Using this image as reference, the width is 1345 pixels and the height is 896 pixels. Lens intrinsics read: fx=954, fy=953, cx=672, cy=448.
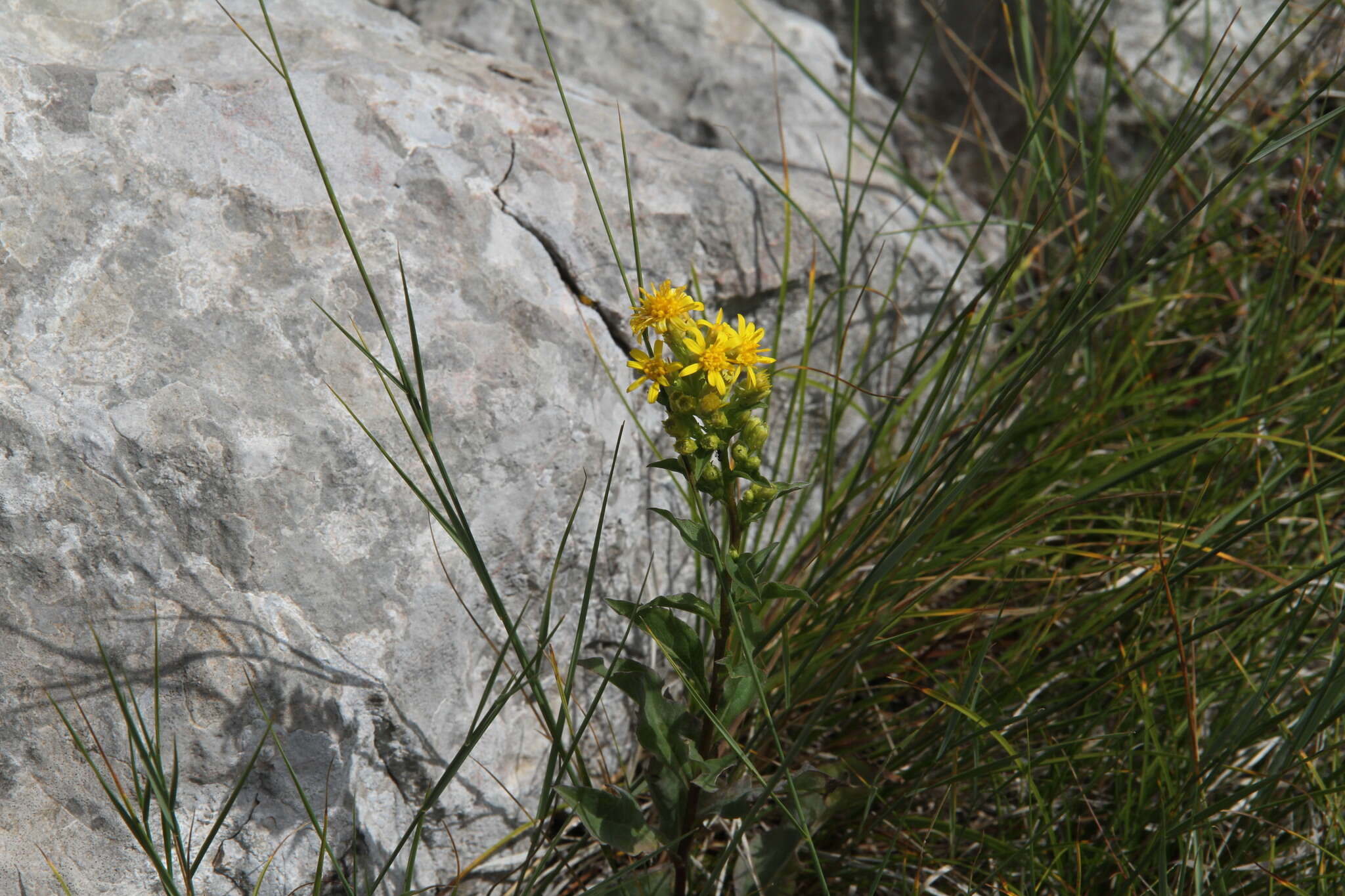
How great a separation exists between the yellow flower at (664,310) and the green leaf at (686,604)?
0.36m

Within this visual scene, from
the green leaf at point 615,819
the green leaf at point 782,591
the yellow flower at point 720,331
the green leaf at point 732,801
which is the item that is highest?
the yellow flower at point 720,331

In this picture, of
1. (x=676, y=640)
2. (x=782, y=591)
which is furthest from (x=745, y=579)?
(x=676, y=640)

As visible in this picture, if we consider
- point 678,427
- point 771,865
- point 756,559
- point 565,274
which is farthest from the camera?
point 565,274

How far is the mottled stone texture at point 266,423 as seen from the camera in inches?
54.8

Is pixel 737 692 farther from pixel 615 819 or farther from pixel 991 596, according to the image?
pixel 991 596

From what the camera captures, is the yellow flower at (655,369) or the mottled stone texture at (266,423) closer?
the yellow flower at (655,369)

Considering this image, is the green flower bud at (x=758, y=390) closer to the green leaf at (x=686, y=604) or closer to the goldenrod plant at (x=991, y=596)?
the goldenrod plant at (x=991, y=596)

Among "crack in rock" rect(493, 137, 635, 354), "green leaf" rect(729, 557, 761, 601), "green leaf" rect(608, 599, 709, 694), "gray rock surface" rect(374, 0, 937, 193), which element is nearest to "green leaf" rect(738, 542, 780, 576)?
"green leaf" rect(729, 557, 761, 601)

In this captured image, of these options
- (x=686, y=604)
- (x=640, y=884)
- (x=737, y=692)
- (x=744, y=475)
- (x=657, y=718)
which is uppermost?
(x=744, y=475)

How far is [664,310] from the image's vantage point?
4.35ft

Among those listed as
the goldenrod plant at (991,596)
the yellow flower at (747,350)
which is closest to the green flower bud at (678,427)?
the goldenrod plant at (991,596)

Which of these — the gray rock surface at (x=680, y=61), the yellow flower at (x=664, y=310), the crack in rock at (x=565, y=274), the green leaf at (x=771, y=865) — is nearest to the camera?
the yellow flower at (x=664, y=310)

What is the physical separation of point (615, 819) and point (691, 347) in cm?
72

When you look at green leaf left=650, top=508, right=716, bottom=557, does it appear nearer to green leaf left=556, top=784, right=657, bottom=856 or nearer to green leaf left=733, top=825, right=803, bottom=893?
green leaf left=556, top=784, right=657, bottom=856
